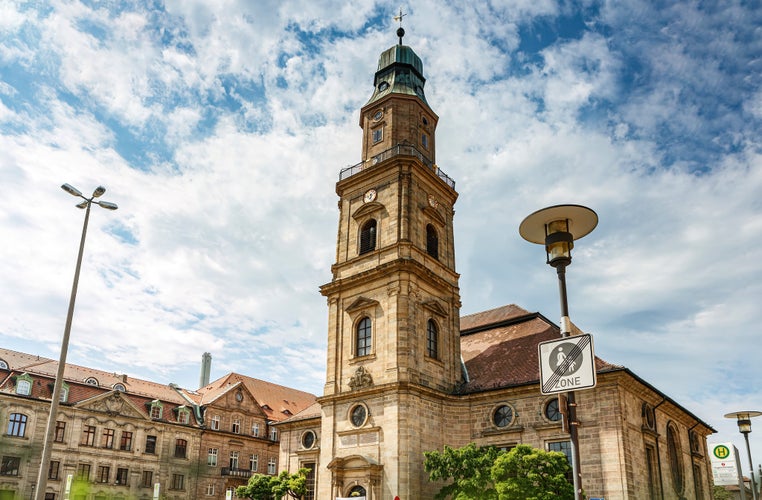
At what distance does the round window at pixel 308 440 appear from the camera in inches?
1481

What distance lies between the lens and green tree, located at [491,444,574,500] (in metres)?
24.1

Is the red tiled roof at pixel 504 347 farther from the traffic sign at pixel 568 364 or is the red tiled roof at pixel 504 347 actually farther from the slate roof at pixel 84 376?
the slate roof at pixel 84 376

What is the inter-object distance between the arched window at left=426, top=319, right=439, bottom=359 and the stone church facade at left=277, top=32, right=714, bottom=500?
0.12 m

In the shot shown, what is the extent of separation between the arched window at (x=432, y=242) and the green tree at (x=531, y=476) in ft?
46.6

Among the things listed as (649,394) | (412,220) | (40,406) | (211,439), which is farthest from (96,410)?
(649,394)

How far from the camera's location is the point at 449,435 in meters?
32.2

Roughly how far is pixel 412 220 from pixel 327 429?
1240 cm

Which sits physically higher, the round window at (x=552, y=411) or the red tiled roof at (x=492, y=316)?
the red tiled roof at (x=492, y=316)

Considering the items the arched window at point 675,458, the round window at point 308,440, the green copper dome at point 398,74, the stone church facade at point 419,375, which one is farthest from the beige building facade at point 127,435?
the arched window at point 675,458

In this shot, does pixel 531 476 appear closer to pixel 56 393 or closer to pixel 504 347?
pixel 504 347

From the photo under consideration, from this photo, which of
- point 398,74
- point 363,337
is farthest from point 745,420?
point 398,74

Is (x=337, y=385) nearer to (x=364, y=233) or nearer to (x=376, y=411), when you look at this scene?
(x=376, y=411)

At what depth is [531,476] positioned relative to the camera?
24406 millimetres

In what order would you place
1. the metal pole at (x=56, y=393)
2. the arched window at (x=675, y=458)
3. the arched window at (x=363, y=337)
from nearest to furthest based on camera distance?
the metal pole at (x=56, y=393), the arched window at (x=675, y=458), the arched window at (x=363, y=337)
